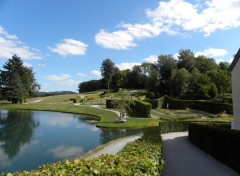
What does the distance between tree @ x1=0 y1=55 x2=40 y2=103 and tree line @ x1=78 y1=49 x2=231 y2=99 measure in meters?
32.0

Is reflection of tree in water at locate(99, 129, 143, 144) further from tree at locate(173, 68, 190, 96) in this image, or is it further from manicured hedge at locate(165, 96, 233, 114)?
tree at locate(173, 68, 190, 96)

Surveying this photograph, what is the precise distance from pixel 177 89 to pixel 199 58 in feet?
67.1

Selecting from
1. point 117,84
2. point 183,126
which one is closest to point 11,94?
point 117,84

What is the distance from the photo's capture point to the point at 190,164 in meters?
13.8

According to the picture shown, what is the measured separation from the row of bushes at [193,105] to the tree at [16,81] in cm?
4086

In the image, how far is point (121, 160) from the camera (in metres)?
7.01

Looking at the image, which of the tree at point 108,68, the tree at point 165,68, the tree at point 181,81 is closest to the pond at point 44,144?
the tree at point 181,81

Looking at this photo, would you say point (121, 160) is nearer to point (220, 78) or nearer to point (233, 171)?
point (233, 171)

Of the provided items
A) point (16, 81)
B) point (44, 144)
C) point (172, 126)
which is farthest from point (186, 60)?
A: point (44, 144)

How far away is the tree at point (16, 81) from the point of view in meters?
77.8

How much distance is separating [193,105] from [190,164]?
146 feet

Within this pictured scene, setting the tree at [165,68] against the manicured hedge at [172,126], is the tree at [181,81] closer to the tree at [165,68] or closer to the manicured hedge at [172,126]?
the tree at [165,68]

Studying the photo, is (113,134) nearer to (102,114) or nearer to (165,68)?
(102,114)

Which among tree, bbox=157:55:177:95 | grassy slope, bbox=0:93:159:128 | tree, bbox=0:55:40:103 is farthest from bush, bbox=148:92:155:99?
tree, bbox=0:55:40:103
